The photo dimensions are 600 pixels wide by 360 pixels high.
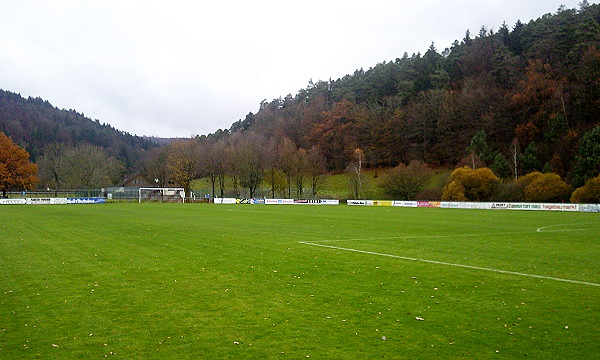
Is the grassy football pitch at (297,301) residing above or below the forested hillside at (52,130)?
below

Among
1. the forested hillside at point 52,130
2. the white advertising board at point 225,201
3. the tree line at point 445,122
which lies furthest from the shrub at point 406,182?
the forested hillside at point 52,130

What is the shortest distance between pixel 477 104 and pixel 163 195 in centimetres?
6288

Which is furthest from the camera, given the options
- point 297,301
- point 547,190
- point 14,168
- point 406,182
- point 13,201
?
point 14,168

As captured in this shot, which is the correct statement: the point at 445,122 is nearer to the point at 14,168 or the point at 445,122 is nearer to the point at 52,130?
the point at 14,168

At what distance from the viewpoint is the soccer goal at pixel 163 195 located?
3457 inches

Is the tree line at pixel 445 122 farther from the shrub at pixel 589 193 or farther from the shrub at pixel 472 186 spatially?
the shrub at pixel 589 193

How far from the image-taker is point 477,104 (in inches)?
3807

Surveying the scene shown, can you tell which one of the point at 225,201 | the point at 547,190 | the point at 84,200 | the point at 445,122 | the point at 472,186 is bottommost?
the point at 225,201

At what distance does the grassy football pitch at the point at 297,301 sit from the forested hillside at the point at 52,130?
138 metres

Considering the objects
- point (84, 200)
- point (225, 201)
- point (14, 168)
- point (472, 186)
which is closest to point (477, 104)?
point (472, 186)

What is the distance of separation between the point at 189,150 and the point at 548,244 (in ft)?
300

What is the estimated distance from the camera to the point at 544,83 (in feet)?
283

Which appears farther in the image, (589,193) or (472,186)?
(472,186)

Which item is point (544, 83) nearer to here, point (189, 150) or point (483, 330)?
point (189, 150)
